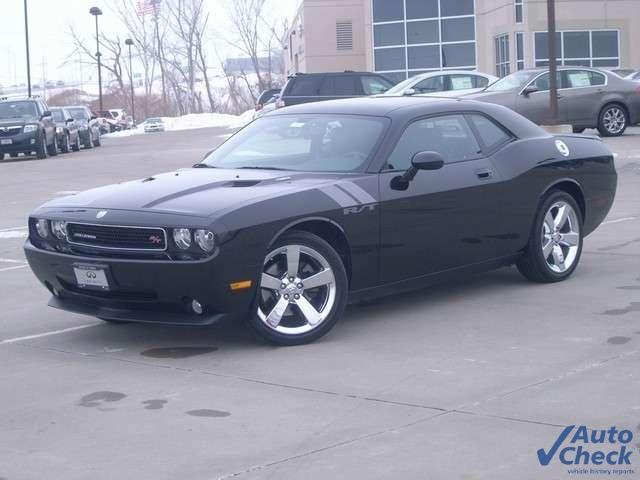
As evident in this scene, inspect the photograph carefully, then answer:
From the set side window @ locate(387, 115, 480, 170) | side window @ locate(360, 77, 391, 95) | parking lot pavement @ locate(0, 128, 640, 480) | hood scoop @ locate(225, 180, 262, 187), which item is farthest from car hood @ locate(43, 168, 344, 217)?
side window @ locate(360, 77, 391, 95)

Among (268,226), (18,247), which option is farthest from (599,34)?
(268,226)

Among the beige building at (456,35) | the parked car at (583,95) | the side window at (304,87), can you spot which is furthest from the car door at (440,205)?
the beige building at (456,35)

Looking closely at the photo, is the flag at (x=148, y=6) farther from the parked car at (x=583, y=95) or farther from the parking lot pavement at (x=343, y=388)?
the parking lot pavement at (x=343, y=388)

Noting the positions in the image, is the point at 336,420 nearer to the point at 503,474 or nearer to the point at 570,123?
the point at 503,474

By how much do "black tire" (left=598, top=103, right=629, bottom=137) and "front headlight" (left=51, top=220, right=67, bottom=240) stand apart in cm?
1980

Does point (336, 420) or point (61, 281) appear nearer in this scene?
point (336, 420)

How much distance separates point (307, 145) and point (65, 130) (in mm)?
29799

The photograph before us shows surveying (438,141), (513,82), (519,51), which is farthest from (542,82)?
(519,51)

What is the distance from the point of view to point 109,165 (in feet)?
89.7

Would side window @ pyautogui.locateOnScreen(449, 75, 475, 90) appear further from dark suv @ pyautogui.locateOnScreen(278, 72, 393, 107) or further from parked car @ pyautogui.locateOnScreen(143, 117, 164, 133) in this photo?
parked car @ pyautogui.locateOnScreen(143, 117, 164, 133)

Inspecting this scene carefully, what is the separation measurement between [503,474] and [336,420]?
107cm

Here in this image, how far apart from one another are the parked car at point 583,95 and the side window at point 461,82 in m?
3.16

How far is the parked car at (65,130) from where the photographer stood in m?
35.9

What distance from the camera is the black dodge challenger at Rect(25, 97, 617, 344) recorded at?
21.7 ft
